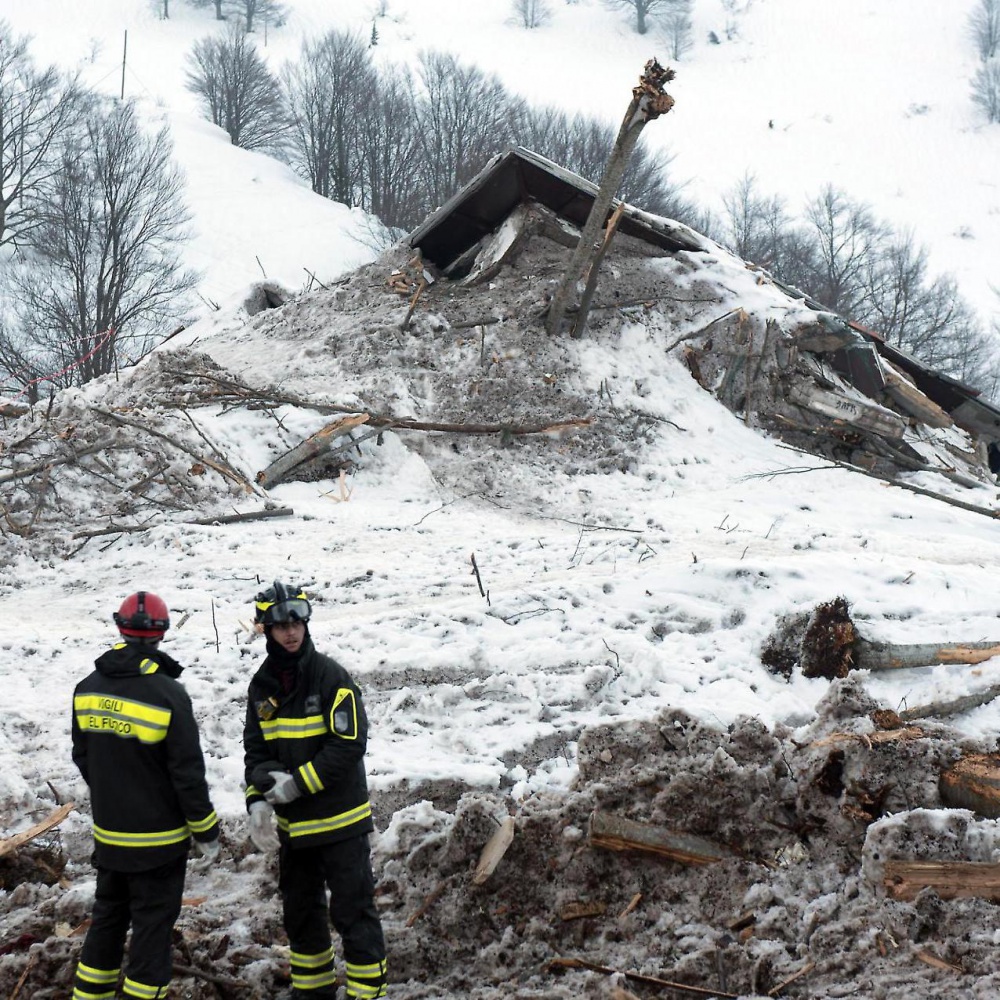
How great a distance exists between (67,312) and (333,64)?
23912 mm

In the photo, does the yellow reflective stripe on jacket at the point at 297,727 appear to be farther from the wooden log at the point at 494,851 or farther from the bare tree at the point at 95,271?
the bare tree at the point at 95,271

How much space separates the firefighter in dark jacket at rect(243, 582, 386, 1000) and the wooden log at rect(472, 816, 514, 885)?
69cm

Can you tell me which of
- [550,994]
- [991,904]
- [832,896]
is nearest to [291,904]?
[550,994]

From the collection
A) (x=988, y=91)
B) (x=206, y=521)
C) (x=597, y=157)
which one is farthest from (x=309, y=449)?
(x=988, y=91)

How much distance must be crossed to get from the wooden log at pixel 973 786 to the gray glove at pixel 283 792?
266 centimetres

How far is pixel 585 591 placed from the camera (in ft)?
22.2

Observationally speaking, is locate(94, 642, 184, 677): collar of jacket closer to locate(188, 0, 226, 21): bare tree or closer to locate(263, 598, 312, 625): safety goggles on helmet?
locate(263, 598, 312, 625): safety goggles on helmet

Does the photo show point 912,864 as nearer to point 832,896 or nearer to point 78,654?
point 832,896

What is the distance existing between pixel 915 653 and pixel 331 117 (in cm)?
3940

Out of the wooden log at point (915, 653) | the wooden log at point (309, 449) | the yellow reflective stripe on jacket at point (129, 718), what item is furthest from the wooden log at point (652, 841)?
the wooden log at point (309, 449)

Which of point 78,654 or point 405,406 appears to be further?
point 405,406

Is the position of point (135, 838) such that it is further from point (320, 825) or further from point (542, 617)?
point (542, 617)

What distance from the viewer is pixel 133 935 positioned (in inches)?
120

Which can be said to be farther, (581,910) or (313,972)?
(581,910)
